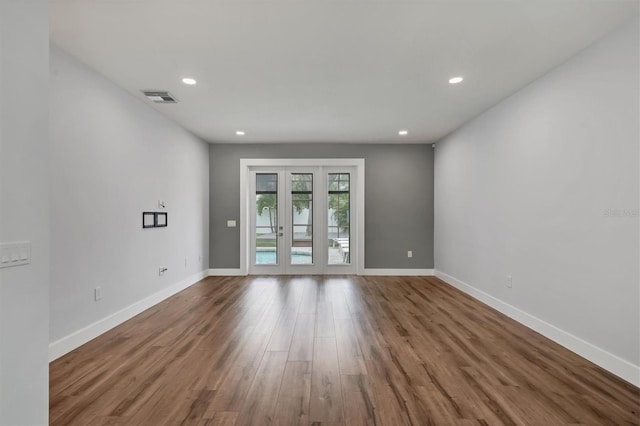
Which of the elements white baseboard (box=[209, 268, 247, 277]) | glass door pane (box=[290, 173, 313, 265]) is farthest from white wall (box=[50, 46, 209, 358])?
glass door pane (box=[290, 173, 313, 265])

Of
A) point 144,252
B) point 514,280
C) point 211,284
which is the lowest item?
point 211,284

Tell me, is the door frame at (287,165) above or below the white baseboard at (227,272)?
above

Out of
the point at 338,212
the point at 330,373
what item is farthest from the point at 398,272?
the point at 330,373

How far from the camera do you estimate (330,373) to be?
242 cm

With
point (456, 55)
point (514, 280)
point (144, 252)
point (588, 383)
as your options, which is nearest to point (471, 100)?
point (456, 55)

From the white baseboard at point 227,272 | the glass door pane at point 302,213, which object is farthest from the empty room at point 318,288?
the glass door pane at point 302,213

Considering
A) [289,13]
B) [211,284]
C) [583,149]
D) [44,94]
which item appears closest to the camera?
[44,94]

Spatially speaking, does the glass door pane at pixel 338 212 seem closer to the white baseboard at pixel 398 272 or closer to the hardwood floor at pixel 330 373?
the white baseboard at pixel 398 272

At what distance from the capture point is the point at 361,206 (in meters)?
6.32

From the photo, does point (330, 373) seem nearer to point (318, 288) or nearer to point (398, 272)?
point (318, 288)

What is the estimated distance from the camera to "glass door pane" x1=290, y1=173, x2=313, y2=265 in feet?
21.1

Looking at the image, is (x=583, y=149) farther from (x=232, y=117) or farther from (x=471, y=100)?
(x=232, y=117)

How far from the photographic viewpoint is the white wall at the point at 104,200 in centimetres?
280

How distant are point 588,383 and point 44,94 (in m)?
3.90
